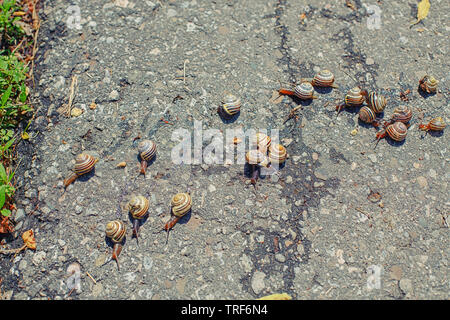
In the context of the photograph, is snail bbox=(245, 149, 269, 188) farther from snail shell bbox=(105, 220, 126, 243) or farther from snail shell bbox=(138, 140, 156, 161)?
snail shell bbox=(105, 220, 126, 243)

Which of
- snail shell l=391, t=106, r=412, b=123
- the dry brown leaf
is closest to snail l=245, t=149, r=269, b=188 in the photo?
snail shell l=391, t=106, r=412, b=123

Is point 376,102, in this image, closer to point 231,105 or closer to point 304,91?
point 304,91

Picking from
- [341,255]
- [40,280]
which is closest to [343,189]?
[341,255]

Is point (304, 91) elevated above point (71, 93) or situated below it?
above

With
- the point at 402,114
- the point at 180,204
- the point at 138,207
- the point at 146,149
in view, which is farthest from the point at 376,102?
the point at 138,207

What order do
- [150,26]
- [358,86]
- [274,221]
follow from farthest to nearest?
[150,26] < [358,86] < [274,221]
